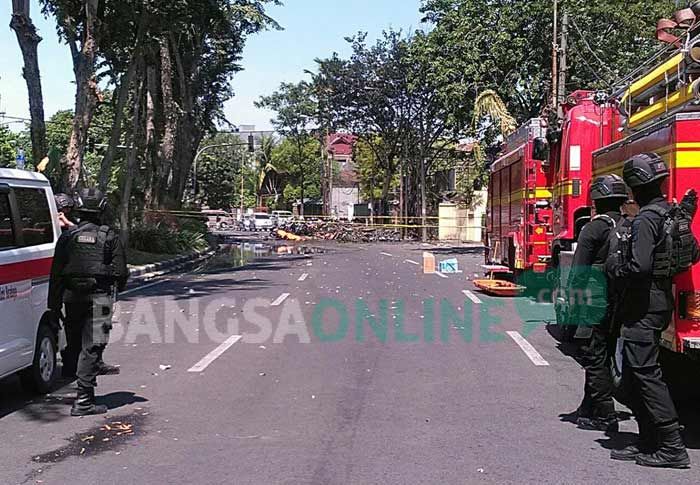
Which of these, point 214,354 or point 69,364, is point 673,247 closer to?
point 69,364

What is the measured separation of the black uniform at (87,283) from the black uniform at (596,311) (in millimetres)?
4190

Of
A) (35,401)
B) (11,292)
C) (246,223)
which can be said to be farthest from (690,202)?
(246,223)

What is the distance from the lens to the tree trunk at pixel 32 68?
2192 centimetres

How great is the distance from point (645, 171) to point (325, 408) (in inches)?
147

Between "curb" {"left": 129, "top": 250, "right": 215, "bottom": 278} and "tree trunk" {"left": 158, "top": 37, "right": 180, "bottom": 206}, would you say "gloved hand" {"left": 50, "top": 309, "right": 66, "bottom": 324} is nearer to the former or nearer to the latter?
"curb" {"left": 129, "top": 250, "right": 215, "bottom": 278}

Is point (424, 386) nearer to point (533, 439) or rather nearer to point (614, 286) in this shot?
point (533, 439)

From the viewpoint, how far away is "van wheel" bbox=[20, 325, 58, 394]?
28.4ft

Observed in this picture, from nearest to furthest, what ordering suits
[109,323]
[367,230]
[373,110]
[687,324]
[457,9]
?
[687,324] < [109,323] < [457,9] < [373,110] < [367,230]

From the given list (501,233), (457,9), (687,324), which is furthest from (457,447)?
(457,9)

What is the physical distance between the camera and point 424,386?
9258 millimetres

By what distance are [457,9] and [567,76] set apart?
18.9ft

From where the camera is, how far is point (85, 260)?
7.82m

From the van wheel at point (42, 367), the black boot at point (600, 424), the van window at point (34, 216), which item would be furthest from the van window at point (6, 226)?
the black boot at point (600, 424)

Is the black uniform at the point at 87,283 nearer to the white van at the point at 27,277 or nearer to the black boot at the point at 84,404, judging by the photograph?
the black boot at the point at 84,404
